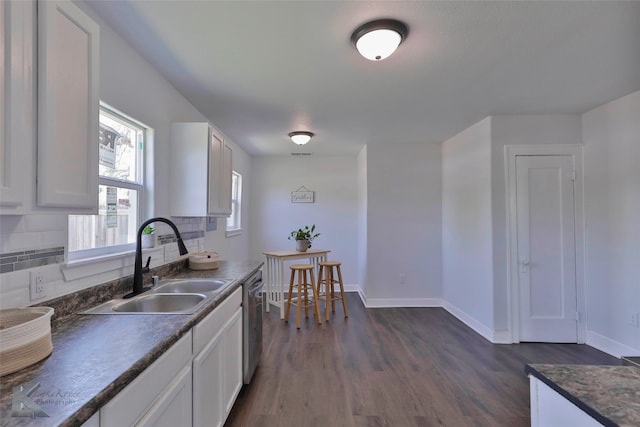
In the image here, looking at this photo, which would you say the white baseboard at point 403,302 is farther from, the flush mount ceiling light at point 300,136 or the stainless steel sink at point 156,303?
the stainless steel sink at point 156,303

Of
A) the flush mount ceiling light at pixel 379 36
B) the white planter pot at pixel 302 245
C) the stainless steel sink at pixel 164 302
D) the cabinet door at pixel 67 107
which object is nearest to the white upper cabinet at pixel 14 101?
the cabinet door at pixel 67 107

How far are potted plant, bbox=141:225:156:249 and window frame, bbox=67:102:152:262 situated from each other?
7 centimetres

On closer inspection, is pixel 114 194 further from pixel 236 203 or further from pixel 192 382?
pixel 236 203

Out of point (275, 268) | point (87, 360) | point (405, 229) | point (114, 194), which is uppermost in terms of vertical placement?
point (114, 194)

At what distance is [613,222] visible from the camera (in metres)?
2.92

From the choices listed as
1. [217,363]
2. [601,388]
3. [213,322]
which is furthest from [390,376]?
[601,388]

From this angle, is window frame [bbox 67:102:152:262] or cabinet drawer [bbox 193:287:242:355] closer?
cabinet drawer [bbox 193:287:242:355]

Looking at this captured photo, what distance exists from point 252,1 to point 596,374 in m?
2.07

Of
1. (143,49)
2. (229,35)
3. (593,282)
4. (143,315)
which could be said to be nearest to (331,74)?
(229,35)

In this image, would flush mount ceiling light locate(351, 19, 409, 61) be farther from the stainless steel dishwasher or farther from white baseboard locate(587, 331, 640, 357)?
white baseboard locate(587, 331, 640, 357)

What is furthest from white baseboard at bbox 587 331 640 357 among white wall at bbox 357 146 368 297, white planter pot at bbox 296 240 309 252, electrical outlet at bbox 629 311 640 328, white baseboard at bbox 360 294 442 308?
white planter pot at bbox 296 240 309 252

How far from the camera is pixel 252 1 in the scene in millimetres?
1546

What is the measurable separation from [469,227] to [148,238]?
11.5 ft

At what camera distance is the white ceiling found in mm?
1625
